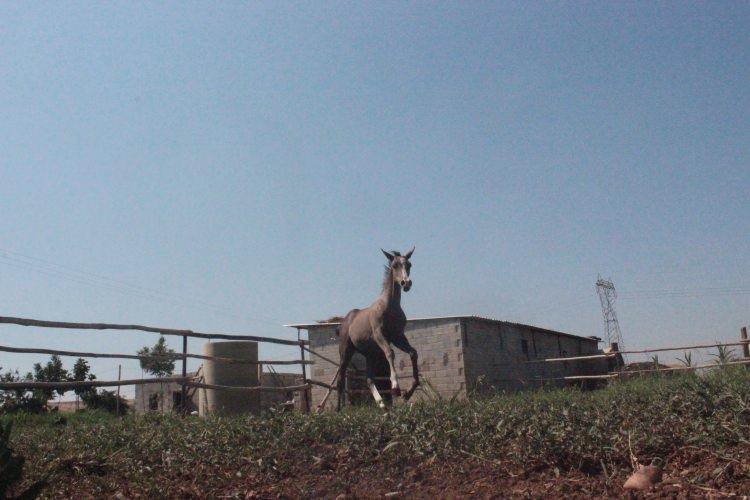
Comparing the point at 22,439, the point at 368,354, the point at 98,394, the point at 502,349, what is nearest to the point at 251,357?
the point at 368,354

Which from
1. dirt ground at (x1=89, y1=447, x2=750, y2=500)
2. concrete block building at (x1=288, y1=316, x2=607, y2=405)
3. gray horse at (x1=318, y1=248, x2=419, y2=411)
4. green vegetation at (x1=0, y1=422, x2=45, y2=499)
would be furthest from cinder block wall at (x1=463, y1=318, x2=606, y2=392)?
green vegetation at (x1=0, y1=422, x2=45, y2=499)

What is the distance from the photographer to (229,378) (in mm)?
11148

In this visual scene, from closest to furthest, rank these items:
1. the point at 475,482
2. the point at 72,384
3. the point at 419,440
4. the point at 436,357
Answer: the point at 475,482, the point at 419,440, the point at 72,384, the point at 436,357

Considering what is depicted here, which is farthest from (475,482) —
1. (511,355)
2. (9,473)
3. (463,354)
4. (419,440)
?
(511,355)

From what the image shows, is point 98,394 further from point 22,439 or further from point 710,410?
point 710,410

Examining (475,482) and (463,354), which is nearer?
(475,482)

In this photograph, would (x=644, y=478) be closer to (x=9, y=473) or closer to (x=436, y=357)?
(x=9, y=473)

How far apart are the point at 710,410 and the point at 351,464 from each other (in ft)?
9.47

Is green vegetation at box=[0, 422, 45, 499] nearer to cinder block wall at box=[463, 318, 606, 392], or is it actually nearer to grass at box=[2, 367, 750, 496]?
grass at box=[2, 367, 750, 496]

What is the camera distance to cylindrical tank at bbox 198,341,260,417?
10969mm

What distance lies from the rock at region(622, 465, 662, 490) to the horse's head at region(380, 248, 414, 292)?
521 centimetres

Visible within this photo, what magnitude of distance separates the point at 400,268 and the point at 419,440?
4.48 metres

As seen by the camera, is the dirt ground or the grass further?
the grass

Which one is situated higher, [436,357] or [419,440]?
[436,357]
